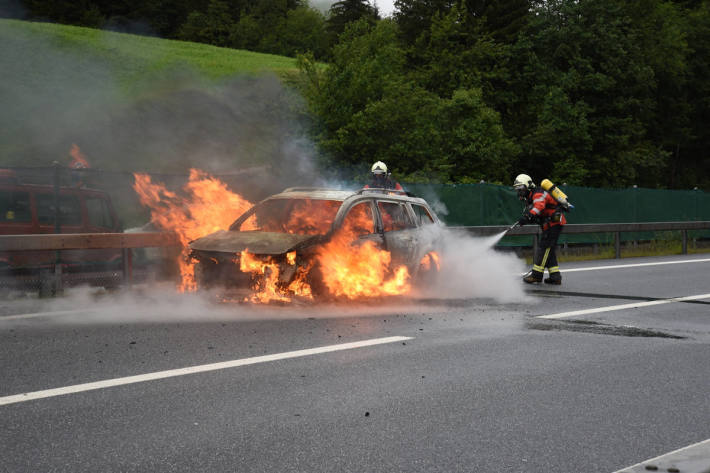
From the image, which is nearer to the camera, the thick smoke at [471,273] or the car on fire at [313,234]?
the car on fire at [313,234]

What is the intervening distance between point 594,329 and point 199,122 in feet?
109

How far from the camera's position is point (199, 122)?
3969 centimetres

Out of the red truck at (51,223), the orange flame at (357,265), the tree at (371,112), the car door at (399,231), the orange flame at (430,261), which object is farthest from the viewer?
the tree at (371,112)

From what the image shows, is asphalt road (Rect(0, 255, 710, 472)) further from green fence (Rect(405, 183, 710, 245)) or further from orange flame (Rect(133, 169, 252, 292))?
green fence (Rect(405, 183, 710, 245))

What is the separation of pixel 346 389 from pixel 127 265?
743 centimetres

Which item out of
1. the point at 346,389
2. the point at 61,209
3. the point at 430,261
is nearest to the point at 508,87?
the point at 430,261

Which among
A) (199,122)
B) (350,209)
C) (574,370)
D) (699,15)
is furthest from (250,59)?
(574,370)

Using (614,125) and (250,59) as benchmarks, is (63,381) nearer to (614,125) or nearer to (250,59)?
(614,125)

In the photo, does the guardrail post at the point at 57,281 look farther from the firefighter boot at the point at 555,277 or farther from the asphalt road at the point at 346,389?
the firefighter boot at the point at 555,277

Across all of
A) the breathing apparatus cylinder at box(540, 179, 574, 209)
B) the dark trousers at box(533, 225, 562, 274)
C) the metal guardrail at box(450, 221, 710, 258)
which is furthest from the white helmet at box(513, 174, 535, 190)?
the metal guardrail at box(450, 221, 710, 258)

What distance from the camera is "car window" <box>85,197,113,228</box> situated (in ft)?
41.8

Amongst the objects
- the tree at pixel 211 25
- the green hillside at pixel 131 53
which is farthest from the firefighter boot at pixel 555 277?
the tree at pixel 211 25

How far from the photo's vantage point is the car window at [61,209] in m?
12.0

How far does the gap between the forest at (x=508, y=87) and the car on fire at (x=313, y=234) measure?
44.4 ft
